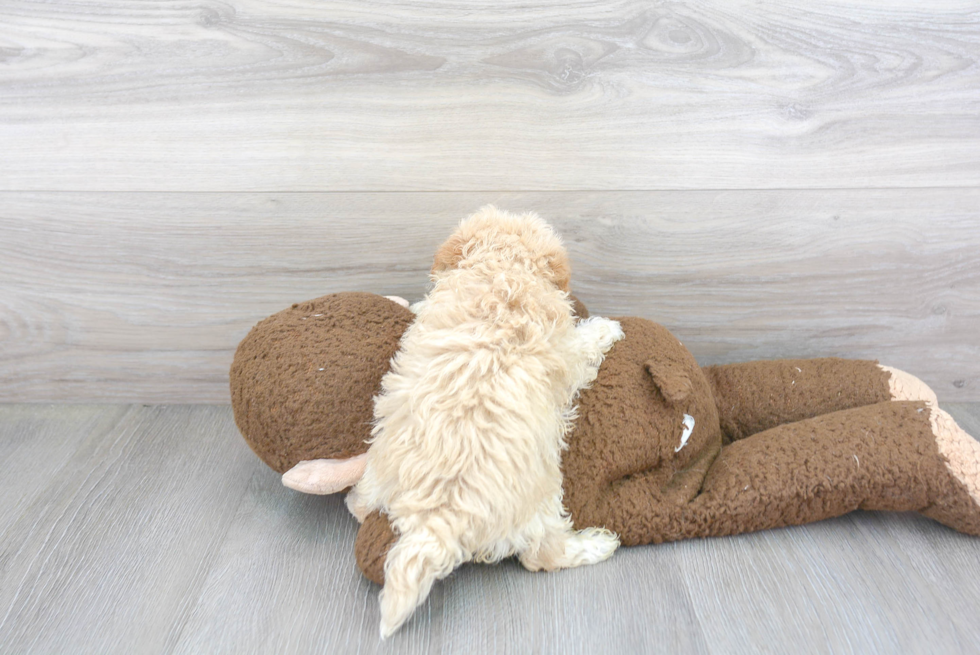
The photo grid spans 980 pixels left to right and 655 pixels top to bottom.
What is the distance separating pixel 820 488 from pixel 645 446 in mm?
198

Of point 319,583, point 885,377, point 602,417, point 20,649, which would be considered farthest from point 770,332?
point 20,649

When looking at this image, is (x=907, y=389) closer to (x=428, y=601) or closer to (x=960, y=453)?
(x=960, y=453)

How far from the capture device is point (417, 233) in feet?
2.95

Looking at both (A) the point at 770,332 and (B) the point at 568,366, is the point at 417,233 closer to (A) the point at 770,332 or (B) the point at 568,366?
(B) the point at 568,366

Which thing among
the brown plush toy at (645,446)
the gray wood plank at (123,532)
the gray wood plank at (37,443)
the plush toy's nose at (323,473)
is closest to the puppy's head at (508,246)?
the brown plush toy at (645,446)

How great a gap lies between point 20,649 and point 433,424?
462 millimetres

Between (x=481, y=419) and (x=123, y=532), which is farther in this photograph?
(x=123, y=532)

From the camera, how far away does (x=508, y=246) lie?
0.69 m

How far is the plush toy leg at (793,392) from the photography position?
831mm

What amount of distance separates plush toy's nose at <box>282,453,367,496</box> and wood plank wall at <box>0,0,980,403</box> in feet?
1.04

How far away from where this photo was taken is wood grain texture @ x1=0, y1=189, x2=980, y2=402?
0.89 metres

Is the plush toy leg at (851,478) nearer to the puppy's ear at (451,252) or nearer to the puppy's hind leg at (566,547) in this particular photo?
the puppy's hind leg at (566,547)

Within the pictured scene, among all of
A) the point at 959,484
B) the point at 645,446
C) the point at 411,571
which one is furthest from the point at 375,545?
the point at 959,484

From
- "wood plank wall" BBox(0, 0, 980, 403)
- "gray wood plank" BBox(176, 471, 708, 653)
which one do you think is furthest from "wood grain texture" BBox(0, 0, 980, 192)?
"gray wood plank" BBox(176, 471, 708, 653)
